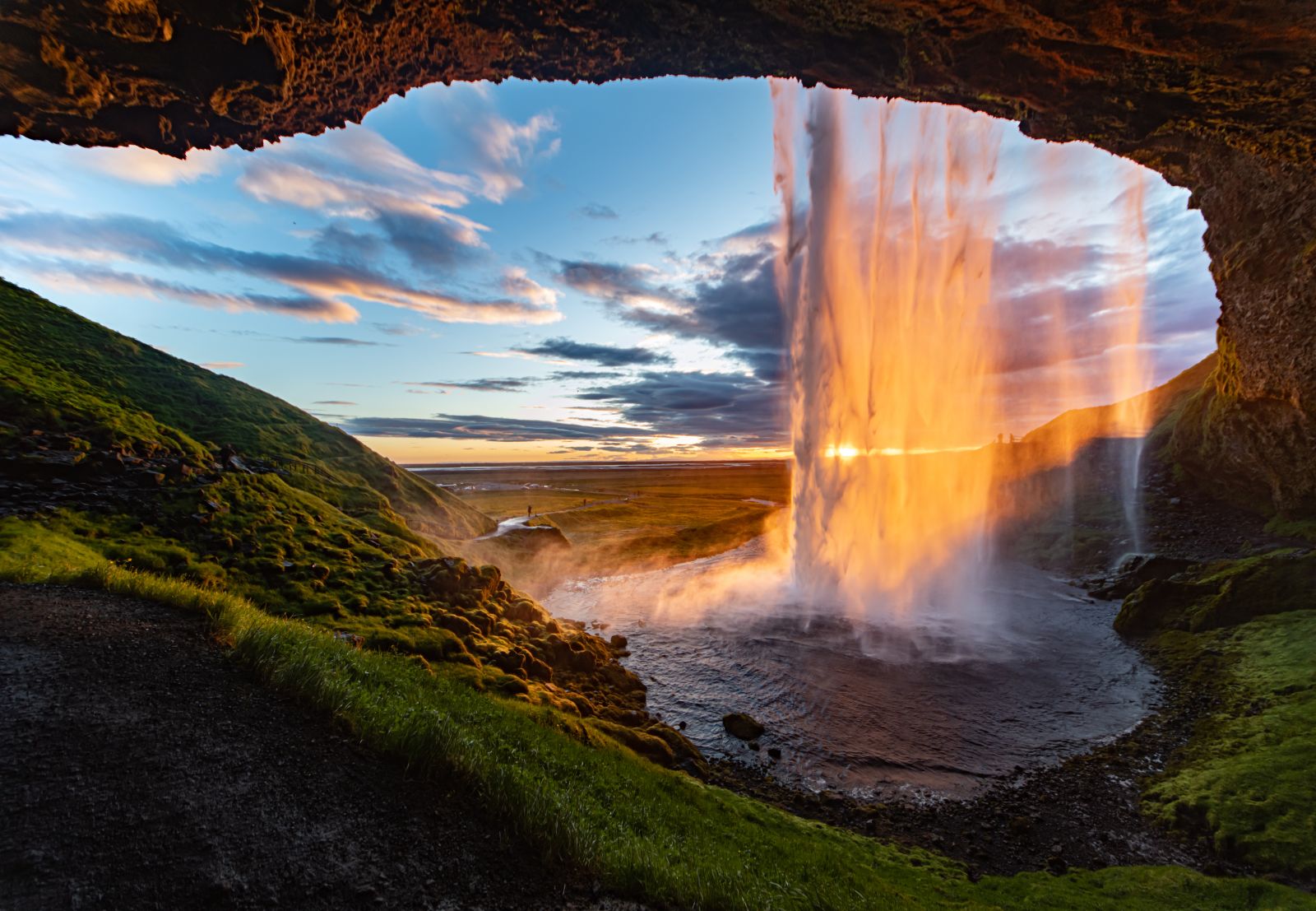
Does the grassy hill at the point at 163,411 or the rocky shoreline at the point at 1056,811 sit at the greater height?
the grassy hill at the point at 163,411

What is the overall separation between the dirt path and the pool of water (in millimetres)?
12852

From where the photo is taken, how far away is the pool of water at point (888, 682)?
16844mm

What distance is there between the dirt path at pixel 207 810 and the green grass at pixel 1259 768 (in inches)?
624

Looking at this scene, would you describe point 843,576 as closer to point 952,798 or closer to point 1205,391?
point 952,798

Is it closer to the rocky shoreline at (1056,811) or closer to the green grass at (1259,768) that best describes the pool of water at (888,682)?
the rocky shoreline at (1056,811)

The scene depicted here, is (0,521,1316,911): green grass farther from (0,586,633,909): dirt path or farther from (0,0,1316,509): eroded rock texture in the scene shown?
(0,0,1316,509): eroded rock texture

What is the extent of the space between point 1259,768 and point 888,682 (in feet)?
35.5

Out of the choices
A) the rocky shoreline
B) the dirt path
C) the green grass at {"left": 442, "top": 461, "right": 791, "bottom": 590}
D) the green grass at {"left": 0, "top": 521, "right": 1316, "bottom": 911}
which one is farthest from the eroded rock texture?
the green grass at {"left": 442, "top": 461, "right": 791, "bottom": 590}

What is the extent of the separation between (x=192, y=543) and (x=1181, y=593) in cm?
4677

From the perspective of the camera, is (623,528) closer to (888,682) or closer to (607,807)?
(888,682)

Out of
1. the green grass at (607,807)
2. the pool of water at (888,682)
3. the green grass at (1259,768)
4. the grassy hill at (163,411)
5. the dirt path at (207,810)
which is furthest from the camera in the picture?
the grassy hill at (163,411)

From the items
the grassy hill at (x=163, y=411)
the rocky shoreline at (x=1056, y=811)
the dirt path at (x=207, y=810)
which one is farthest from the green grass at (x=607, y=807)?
the grassy hill at (x=163, y=411)

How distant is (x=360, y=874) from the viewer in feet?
17.8

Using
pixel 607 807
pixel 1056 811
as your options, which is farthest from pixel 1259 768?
pixel 607 807
